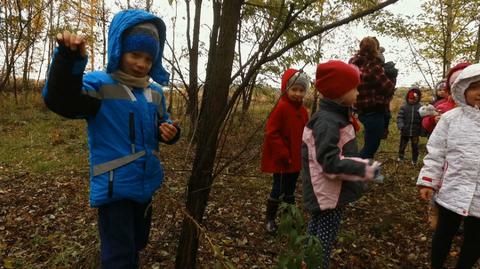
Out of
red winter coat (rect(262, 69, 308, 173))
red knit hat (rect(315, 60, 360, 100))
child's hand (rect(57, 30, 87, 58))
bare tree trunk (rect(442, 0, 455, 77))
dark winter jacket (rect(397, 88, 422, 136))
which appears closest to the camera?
child's hand (rect(57, 30, 87, 58))

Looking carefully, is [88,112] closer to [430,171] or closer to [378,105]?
[430,171]

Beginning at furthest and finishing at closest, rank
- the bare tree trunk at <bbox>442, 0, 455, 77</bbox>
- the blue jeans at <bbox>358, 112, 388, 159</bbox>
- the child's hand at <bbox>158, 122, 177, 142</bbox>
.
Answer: the bare tree trunk at <bbox>442, 0, 455, 77</bbox> < the blue jeans at <bbox>358, 112, 388, 159</bbox> < the child's hand at <bbox>158, 122, 177, 142</bbox>

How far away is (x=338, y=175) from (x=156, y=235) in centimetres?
191

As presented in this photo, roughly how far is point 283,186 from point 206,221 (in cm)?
92

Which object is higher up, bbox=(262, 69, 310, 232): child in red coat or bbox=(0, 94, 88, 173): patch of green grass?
bbox=(262, 69, 310, 232): child in red coat

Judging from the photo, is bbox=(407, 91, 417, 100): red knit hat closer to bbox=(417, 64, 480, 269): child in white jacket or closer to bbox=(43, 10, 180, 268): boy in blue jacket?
bbox=(417, 64, 480, 269): child in white jacket

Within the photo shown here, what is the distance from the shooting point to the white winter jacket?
2.32 m

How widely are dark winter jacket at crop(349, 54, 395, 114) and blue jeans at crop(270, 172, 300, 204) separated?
1.49 m

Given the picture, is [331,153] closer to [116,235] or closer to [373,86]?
[116,235]

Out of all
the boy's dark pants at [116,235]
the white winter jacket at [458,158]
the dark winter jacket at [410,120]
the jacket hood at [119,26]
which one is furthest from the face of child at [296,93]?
the dark winter jacket at [410,120]

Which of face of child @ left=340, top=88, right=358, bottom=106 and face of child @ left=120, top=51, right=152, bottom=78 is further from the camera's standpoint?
face of child @ left=340, top=88, right=358, bottom=106

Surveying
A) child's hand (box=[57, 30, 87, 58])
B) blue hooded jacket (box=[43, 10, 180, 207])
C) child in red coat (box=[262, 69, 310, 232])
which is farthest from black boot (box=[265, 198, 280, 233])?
child's hand (box=[57, 30, 87, 58])

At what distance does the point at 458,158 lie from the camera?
2.38 meters

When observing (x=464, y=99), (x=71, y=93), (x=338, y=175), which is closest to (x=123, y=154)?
(x=71, y=93)
